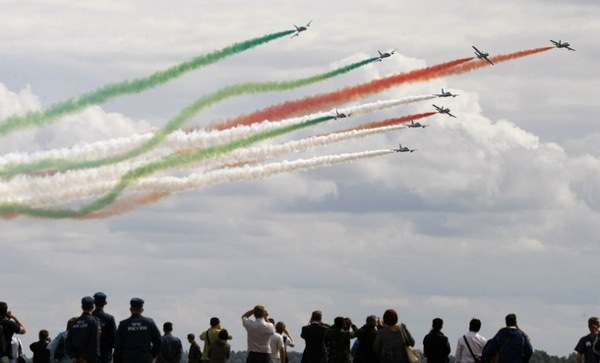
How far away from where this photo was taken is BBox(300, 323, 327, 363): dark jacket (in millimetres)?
40688

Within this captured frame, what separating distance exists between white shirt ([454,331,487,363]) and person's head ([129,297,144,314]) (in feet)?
33.2

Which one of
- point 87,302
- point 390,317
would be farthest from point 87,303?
point 390,317

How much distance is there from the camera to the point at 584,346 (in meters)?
38.1

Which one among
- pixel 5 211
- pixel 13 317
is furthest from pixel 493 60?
pixel 13 317

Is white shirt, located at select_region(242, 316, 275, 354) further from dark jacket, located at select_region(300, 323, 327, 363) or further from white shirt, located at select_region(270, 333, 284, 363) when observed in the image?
dark jacket, located at select_region(300, 323, 327, 363)

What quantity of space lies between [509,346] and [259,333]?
6.47 metres

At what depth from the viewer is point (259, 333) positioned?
3772 centimetres

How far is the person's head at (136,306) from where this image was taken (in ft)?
109

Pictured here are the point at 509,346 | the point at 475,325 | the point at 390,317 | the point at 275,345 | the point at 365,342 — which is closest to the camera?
the point at 390,317

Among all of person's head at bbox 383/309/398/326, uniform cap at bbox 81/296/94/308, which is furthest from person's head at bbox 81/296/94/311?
person's head at bbox 383/309/398/326

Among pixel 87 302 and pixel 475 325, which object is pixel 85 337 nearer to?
pixel 87 302

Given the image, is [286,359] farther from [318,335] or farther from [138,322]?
[138,322]

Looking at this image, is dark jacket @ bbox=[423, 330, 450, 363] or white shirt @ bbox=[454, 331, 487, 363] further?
dark jacket @ bbox=[423, 330, 450, 363]

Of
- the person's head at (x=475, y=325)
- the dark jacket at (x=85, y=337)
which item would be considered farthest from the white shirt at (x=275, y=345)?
the dark jacket at (x=85, y=337)
